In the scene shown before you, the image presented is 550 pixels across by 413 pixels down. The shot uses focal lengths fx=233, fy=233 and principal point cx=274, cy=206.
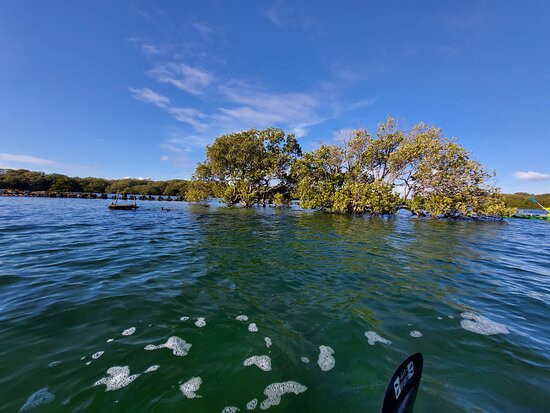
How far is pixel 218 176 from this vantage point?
152 ft

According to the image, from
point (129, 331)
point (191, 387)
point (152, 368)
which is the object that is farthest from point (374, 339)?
point (129, 331)

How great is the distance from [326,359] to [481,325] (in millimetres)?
3767

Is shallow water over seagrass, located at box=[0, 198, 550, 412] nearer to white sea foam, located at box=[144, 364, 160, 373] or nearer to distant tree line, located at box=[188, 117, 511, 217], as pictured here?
white sea foam, located at box=[144, 364, 160, 373]

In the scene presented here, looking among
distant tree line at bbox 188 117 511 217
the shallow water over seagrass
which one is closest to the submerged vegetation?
distant tree line at bbox 188 117 511 217

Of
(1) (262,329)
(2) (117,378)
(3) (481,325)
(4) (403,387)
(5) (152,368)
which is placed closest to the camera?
→ (4) (403,387)

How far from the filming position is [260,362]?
147 inches

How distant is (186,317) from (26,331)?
2.80 m

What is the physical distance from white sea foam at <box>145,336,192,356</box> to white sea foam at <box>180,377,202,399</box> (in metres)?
0.67

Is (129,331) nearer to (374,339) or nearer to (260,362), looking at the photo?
(260,362)

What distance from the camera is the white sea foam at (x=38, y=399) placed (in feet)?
9.23

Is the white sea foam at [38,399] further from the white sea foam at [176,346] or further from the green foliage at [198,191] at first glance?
the green foliage at [198,191]

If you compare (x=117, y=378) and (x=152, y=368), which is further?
(x=152, y=368)

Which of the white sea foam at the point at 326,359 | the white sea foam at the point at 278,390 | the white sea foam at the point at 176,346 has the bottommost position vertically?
the white sea foam at the point at 176,346

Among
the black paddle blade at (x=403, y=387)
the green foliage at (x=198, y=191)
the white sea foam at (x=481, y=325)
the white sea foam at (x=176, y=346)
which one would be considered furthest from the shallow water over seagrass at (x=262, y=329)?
the green foliage at (x=198, y=191)
